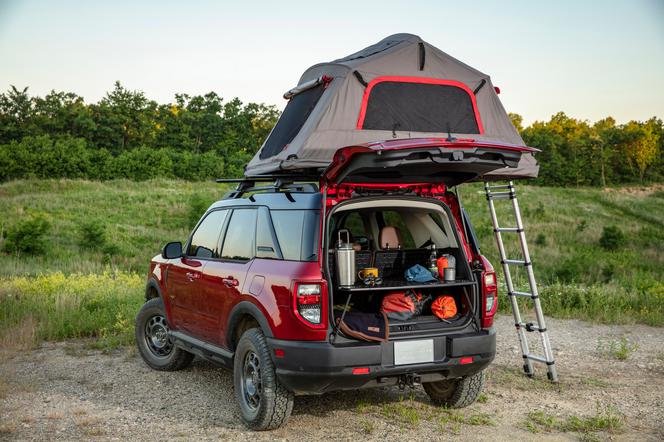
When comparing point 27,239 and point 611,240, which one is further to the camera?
point 611,240

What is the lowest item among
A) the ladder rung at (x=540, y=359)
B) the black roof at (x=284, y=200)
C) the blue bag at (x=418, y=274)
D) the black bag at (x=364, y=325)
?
the ladder rung at (x=540, y=359)

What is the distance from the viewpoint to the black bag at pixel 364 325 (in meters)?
5.18

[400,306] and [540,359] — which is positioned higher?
[400,306]

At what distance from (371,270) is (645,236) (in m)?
44.7

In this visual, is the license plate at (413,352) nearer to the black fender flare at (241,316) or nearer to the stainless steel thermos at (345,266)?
the stainless steel thermos at (345,266)

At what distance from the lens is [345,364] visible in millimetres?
5039

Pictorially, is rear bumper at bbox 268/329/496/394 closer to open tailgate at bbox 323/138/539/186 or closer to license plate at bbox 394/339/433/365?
license plate at bbox 394/339/433/365

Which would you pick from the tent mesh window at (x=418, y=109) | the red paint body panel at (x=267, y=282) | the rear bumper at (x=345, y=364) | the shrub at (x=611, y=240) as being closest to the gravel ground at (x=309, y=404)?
the rear bumper at (x=345, y=364)

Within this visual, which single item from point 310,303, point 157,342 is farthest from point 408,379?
point 157,342

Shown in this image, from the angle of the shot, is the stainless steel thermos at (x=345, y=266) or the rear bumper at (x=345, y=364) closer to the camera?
the rear bumper at (x=345, y=364)

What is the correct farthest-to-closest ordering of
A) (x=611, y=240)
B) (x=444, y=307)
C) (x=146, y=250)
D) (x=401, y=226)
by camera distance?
1. (x=611, y=240)
2. (x=146, y=250)
3. (x=401, y=226)
4. (x=444, y=307)

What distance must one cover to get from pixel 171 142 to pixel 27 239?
42389 millimetres

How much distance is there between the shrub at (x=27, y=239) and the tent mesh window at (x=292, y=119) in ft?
90.9

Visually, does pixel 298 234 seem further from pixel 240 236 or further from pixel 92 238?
pixel 92 238
